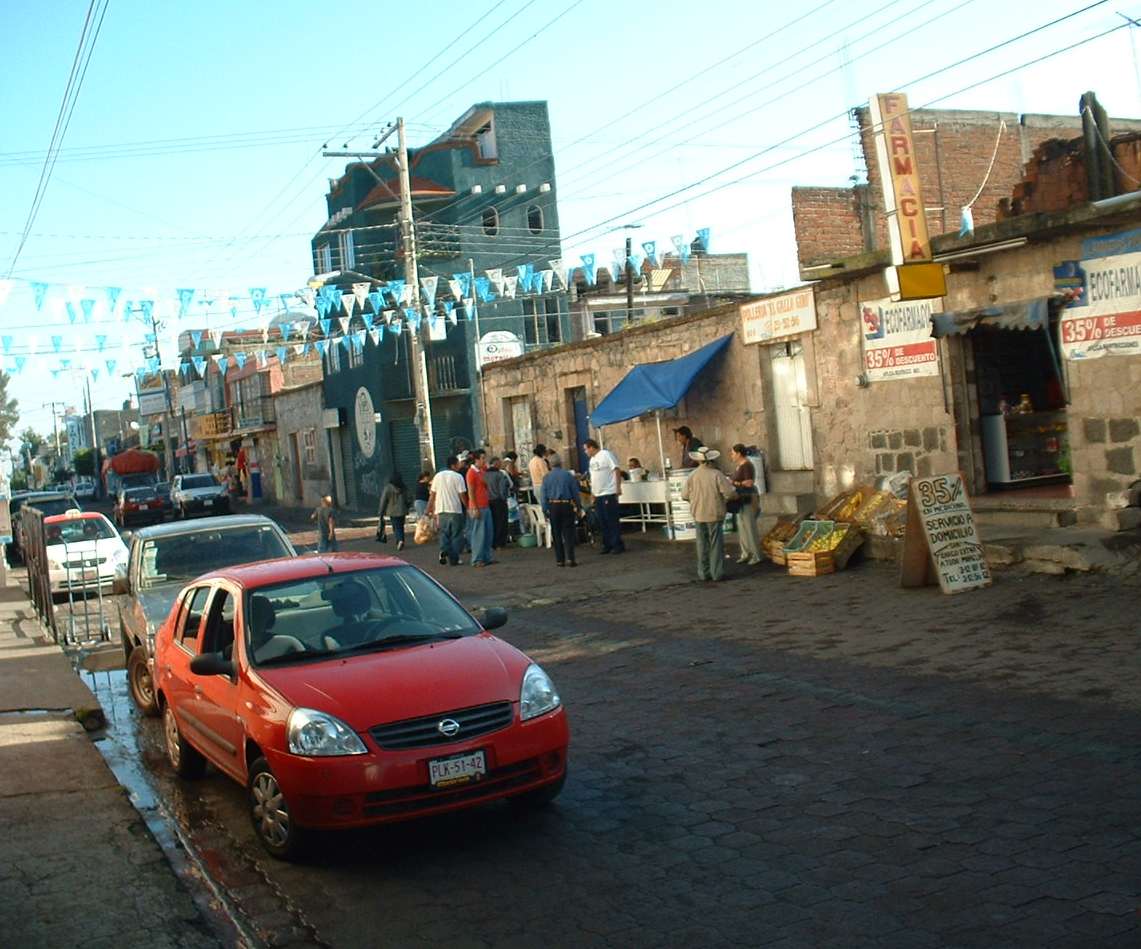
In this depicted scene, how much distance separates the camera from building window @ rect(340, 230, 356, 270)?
45.4 metres

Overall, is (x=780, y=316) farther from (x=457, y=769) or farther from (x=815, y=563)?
(x=457, y=769)

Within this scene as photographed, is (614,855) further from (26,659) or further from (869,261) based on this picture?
(869,261)

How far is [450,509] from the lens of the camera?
21375 millimetres

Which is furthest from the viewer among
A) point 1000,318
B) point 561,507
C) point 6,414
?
point 6,414

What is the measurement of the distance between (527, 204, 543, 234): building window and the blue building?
0.16 feet

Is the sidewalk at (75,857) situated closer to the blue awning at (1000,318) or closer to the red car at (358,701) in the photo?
the red car at (358,701)

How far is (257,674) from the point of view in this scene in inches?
264

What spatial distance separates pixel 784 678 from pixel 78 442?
153 meters

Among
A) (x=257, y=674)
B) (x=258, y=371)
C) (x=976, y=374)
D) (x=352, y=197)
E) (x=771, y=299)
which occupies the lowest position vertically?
(x=257, y=674)

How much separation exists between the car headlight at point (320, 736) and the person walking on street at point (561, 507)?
42.7 ft

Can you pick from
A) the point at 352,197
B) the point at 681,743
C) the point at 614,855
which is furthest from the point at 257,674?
the point at 352,197

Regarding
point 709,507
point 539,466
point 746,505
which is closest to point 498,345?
point 539,466

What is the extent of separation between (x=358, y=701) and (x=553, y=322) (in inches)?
1514

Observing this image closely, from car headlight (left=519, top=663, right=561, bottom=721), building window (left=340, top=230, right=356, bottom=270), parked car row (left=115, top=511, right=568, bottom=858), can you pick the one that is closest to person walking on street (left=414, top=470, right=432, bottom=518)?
parked car row (left=115, top=511, right=568, bottom=858)
